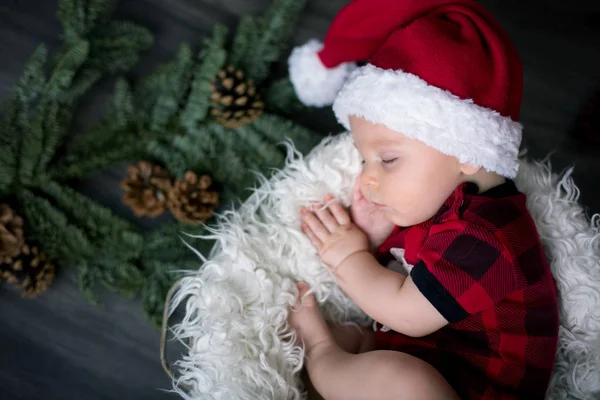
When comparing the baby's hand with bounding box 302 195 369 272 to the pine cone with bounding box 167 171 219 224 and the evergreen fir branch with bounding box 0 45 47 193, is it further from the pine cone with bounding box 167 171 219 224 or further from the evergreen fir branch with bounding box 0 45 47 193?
the evergreen fir branch with bounding box 0 45 47 193

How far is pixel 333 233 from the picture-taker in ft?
3.37

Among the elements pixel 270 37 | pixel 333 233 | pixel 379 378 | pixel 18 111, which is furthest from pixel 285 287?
pixel 18 111

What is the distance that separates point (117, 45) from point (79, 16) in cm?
10

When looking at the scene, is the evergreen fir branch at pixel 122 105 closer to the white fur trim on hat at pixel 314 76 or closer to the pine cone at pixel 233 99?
the pine cone at pixel 233 99

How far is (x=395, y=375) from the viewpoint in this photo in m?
0.86

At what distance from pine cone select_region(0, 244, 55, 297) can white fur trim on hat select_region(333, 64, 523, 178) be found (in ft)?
2.68

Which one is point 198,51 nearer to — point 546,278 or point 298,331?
point 298,331

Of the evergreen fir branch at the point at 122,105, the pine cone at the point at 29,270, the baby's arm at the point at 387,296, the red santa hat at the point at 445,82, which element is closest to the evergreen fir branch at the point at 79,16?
the evergreen fir branch at the point at 122,105

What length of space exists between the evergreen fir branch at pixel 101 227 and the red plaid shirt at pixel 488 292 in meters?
0.63

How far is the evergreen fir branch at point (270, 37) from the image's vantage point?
111 cm

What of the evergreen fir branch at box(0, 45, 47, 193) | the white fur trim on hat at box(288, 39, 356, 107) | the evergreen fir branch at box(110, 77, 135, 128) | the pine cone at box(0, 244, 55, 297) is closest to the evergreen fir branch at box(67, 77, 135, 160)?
the evergreen fir branch at box(110, 77, 135, 128)

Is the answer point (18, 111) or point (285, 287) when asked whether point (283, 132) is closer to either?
point (285, 287)

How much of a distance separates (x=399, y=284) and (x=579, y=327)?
368 millimetres

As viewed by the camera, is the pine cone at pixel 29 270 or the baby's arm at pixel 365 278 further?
the pine cone at pixel 29 270
